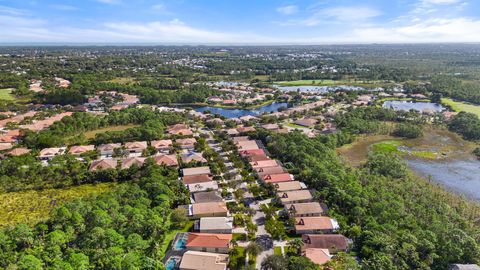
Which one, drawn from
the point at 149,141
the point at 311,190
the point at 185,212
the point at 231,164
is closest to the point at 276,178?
the point at 311,190

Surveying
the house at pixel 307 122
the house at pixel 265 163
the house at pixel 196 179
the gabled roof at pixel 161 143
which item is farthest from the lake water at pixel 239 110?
the house at pixel 196 179

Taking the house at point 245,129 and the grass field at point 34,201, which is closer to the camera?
the grass field at point 34,201

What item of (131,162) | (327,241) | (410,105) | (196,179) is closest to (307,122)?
(196,179)

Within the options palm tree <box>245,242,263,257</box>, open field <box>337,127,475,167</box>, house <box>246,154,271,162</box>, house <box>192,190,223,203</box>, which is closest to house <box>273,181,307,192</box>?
house <box>192,190,223,203</box>

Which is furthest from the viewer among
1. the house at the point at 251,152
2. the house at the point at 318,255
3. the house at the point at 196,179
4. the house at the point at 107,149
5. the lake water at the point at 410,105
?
the lake water at the point at 410,105

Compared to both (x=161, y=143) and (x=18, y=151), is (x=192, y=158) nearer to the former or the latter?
(x=161, y=143)

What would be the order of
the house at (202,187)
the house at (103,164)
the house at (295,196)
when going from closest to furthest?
the house at (295,196) → the house at (202,187) → the house at (103,164)

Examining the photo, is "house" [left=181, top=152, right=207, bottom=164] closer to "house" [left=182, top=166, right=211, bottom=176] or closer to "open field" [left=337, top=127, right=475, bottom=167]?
"house" [left=182, top=166, right=211, bottom=176]

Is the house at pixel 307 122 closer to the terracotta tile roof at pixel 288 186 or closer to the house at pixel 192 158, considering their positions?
the house at pixel 192 158
